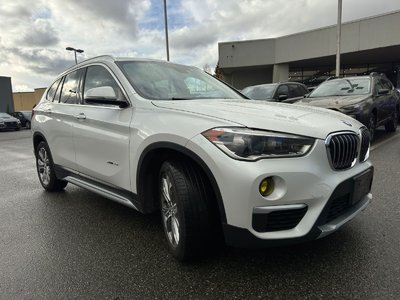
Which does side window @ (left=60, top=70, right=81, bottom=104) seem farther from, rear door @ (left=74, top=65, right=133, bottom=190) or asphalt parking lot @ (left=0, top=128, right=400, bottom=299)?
asphalt parking lot @ (left=0, top=128, right=400, bottom=299)

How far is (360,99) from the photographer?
7801 millimetres

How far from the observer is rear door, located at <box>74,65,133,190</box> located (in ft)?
11.2

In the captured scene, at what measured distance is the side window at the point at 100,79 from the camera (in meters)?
3.59

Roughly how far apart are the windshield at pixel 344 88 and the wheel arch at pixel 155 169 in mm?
6590

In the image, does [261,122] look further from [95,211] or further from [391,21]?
[391,21]

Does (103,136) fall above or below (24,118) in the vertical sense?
above

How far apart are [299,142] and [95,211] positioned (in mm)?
2916

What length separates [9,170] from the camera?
26.1 feet

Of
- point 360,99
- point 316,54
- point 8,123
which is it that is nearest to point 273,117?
point 360,99

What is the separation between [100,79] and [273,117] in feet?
7.03

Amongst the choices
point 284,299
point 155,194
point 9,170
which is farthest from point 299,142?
point 9,170

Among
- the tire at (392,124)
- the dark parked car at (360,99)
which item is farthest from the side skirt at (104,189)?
the tire at (392,124)

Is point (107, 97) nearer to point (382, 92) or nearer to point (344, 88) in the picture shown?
point (344, 88)

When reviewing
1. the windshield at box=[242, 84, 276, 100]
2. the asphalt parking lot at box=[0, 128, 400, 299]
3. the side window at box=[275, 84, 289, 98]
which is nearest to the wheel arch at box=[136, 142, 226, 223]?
the asphalt parking lot at box=[0, 128, 400, 299]
